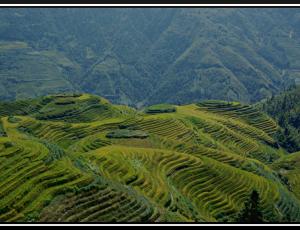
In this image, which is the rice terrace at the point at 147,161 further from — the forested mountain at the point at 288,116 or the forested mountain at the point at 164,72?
the forested mountain at the point at 164,72

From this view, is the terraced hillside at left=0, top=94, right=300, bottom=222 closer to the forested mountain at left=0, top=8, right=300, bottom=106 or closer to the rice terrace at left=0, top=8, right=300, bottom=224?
the rice terrace at left=0, top=8, right=300, bottom=224

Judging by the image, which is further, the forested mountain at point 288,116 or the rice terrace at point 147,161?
the forested mountain at point 288,116

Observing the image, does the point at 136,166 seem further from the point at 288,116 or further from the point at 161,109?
the point at 288,116

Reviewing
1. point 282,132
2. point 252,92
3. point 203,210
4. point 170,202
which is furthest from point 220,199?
point 252,92

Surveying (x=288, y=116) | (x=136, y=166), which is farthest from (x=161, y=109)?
(x=136, y=166)

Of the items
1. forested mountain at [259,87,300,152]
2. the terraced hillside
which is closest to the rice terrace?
the terraced hillside

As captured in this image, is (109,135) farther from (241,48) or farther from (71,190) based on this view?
(241,48)

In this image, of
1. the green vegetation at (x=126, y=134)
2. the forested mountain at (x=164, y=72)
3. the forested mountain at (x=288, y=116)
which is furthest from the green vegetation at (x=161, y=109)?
the forested mountain at (x=164, y=72)
